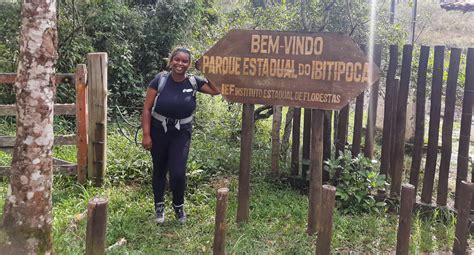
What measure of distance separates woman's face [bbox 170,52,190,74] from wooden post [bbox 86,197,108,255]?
1810 mm

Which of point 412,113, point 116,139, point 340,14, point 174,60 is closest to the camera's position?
point 174,60

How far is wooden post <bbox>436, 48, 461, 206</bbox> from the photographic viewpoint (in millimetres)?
4258

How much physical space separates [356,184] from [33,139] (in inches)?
129

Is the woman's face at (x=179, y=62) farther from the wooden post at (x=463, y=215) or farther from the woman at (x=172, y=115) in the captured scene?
the wooden post at (x=463, y=215)

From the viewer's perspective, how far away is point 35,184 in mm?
2730

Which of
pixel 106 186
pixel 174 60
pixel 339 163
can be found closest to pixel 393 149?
pixel 339 163

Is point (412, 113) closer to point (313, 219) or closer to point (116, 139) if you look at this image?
point (313, 219)

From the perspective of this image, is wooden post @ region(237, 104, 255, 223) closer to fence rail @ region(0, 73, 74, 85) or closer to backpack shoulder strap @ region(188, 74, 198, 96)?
backpack shoulder strap @ region(188, 74, 198, 96)

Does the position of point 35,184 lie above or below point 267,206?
above

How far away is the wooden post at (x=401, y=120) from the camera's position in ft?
14.7

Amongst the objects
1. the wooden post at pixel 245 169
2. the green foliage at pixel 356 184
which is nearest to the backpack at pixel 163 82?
the wooden post at pixel 245 169

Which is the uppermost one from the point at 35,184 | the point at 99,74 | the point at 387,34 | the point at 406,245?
the point at 387,34

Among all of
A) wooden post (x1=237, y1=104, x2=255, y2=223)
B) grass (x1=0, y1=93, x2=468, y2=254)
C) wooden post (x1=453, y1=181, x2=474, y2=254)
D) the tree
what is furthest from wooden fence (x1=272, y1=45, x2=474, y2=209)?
the tree

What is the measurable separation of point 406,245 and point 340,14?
12.3 ft
